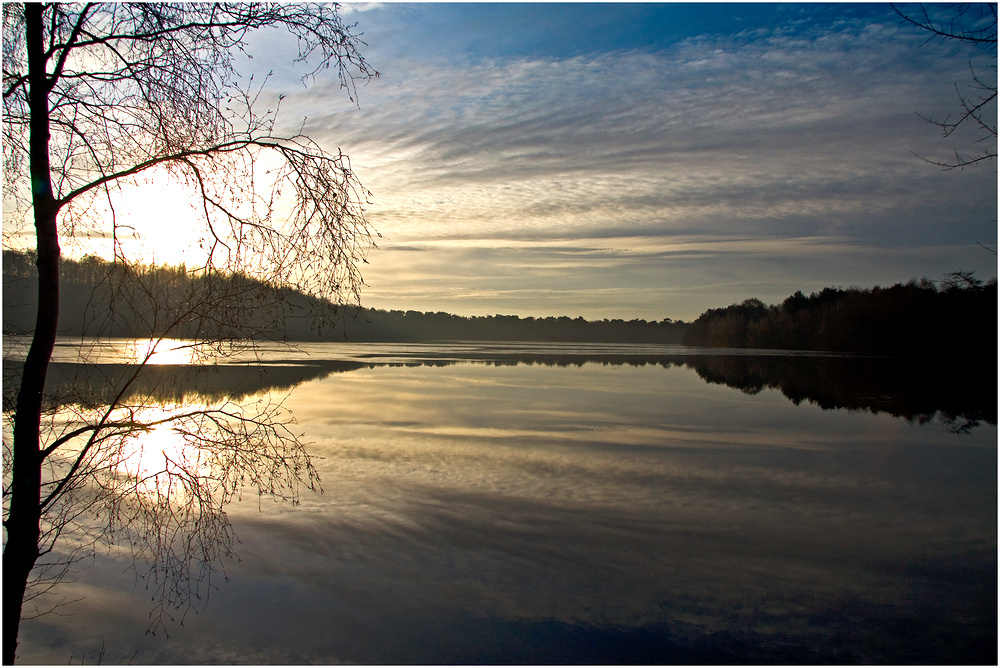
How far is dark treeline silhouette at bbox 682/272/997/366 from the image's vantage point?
172 ft

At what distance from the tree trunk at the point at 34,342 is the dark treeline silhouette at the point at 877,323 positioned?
42489 mm

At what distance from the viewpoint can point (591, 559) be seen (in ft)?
21.8

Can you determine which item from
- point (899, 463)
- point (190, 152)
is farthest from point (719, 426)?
point (190, 152)

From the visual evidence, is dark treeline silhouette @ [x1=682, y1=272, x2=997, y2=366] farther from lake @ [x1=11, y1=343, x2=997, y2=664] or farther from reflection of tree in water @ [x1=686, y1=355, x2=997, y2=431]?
lake @ [x1=11, y1=343, x2=997, y2=664]

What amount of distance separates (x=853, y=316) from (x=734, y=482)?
6955 cm

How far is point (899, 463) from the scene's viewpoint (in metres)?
11.4

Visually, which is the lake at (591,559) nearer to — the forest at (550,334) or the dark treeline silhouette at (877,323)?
the forest at (550,334)

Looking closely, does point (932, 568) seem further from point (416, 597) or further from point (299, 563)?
point (299, 563)

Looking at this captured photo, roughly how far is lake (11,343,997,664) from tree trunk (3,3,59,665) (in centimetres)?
189

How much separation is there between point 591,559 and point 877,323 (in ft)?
231

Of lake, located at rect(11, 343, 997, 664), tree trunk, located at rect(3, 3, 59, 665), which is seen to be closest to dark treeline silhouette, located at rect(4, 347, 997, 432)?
lake, located at rect(11, 343, 997, 664)

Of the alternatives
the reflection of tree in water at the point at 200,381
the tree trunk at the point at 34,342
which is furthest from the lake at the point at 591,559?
the reflection of tree in water at the point at 200,381

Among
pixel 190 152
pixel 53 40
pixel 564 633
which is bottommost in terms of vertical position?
pixel 564 633

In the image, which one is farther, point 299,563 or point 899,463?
point 899,463
